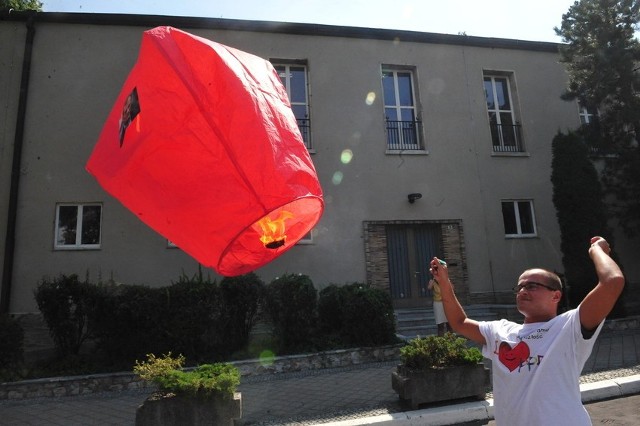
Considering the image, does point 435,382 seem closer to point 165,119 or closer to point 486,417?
point 486,417

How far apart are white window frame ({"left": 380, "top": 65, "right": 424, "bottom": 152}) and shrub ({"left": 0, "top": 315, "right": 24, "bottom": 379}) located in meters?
9.98

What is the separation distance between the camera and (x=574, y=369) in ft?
7.10

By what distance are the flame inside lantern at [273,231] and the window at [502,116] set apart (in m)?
13.4

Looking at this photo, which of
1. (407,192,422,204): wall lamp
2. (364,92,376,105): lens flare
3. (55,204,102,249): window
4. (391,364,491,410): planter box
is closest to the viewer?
(391,364,491,410): planter box

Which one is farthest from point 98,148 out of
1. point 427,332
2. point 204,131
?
point 427,332

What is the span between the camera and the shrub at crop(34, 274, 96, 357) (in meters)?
8.02

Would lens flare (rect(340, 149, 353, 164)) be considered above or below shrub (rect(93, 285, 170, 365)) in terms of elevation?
above

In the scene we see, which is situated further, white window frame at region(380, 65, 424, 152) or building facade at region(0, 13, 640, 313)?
white window frame at region(380, 65, 424, 152)

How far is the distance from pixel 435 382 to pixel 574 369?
3.87 metres

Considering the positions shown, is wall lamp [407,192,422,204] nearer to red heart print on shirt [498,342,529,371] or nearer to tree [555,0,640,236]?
tree [555,0,640,236]

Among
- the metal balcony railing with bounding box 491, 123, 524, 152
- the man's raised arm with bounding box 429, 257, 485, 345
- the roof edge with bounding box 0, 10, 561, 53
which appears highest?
the roof edge with bounding box 0, 10, 561, 53

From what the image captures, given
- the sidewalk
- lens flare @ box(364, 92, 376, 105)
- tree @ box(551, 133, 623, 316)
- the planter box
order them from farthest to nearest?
lens flare @ box(364, 92, 376, 105) < tree @ box(551, 133, 623, 316) < the planter box < the sidewalk

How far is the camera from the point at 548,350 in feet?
7.23

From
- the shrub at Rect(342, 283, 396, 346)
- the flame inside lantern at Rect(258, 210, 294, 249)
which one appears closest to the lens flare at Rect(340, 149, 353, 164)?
the shrub at Rect(342, 283, 396, 346)
